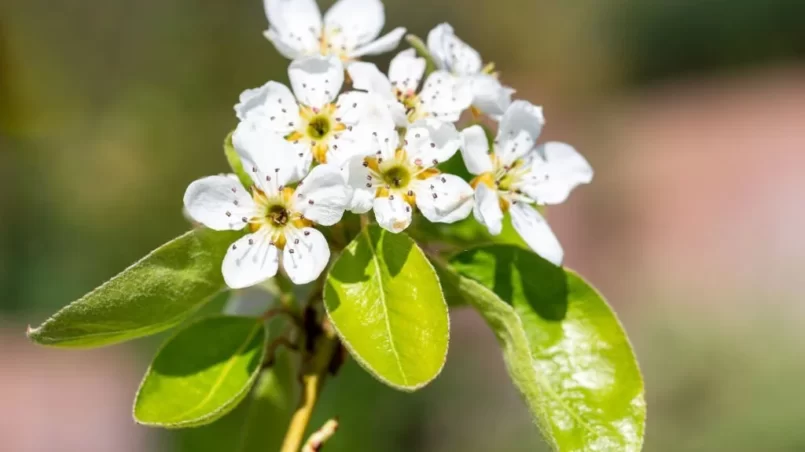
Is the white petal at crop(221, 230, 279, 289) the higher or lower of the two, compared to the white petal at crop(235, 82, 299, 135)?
lower

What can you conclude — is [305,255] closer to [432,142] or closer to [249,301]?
[432,142]

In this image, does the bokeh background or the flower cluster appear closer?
the flower cluster

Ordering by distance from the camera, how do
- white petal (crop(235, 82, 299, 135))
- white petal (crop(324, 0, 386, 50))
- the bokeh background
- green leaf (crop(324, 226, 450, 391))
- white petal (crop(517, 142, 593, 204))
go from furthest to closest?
the bokeh background
white petal (crop(324, 0, 386, 50))
white petal (crop(517, 142, 593, 204))
white petal (crop(235, 82, 299, 135))
green leaf (crop(324, 226, 450, 391))

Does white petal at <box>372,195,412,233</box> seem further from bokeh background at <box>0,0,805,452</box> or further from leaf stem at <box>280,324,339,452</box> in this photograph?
bokeh background at <box>0,0,805,452</box>

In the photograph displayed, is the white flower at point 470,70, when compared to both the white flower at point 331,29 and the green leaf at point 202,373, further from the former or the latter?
the green leaf at point 202,373

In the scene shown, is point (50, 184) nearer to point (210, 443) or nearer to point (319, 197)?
point (210, 443)

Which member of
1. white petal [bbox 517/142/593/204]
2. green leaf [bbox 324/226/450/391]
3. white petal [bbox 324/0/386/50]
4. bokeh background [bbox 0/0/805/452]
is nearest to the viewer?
green leaf [bbox 324/226/450/391]

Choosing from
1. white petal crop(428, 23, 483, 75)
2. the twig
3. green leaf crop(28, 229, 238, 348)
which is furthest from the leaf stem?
white petal crop(428, 23, 483, 75)
